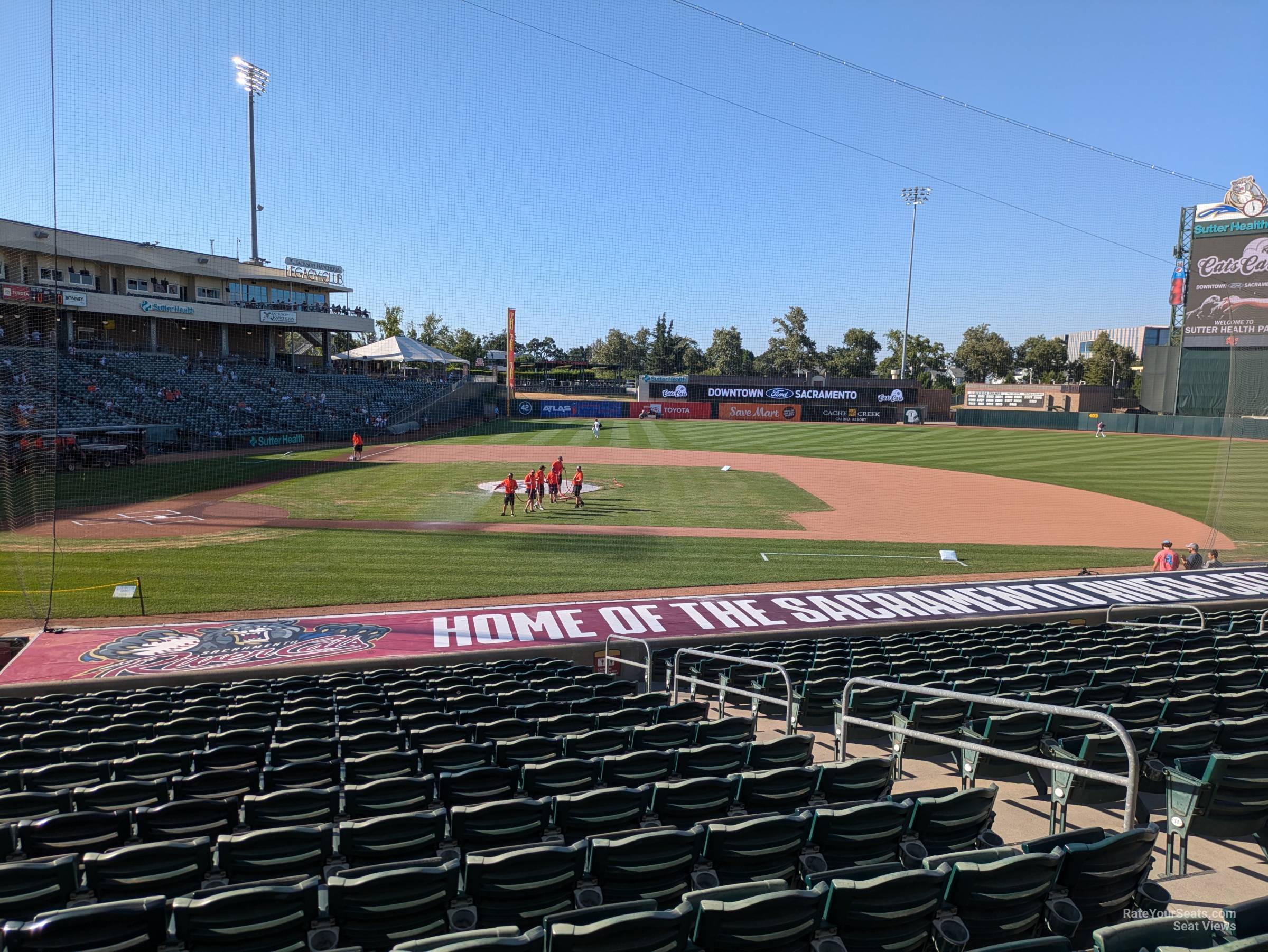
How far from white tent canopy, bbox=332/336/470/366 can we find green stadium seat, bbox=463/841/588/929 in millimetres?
57724

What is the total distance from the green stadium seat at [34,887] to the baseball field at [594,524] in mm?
13322

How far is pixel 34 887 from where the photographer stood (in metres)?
3.95

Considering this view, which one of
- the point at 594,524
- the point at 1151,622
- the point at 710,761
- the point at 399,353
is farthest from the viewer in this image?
the point at 399,353

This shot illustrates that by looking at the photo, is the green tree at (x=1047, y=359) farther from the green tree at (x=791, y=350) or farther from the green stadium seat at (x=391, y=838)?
the green stadium seat at (x=391, y=838)

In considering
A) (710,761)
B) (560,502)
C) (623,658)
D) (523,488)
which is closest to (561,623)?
(623,658)

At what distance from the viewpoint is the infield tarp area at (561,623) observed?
1306 cm

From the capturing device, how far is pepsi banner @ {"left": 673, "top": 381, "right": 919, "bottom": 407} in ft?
239

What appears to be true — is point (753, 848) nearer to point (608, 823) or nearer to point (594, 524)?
point (608, 823)

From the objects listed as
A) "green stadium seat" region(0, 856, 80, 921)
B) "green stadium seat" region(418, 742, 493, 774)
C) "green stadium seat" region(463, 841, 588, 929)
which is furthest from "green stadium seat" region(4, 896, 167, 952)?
"green stadium seat" region(418, 742, 493, 774)

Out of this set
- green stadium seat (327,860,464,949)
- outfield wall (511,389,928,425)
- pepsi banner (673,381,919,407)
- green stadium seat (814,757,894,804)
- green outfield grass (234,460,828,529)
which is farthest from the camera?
pepsi banner (673,381,919,407)

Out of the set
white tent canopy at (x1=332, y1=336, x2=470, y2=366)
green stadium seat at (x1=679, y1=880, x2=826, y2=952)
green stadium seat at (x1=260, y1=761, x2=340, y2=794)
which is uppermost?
white tent canopy at (x1=332, y1=336, x2=470, y2=366)

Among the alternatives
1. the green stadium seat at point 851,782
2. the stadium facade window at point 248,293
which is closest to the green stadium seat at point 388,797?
the green stadium seat at point 851,782

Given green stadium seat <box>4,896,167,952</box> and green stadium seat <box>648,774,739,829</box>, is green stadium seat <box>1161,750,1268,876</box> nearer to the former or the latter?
green stadium seat <box>648,774,739,829</box>

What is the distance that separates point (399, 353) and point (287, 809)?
57618mm
